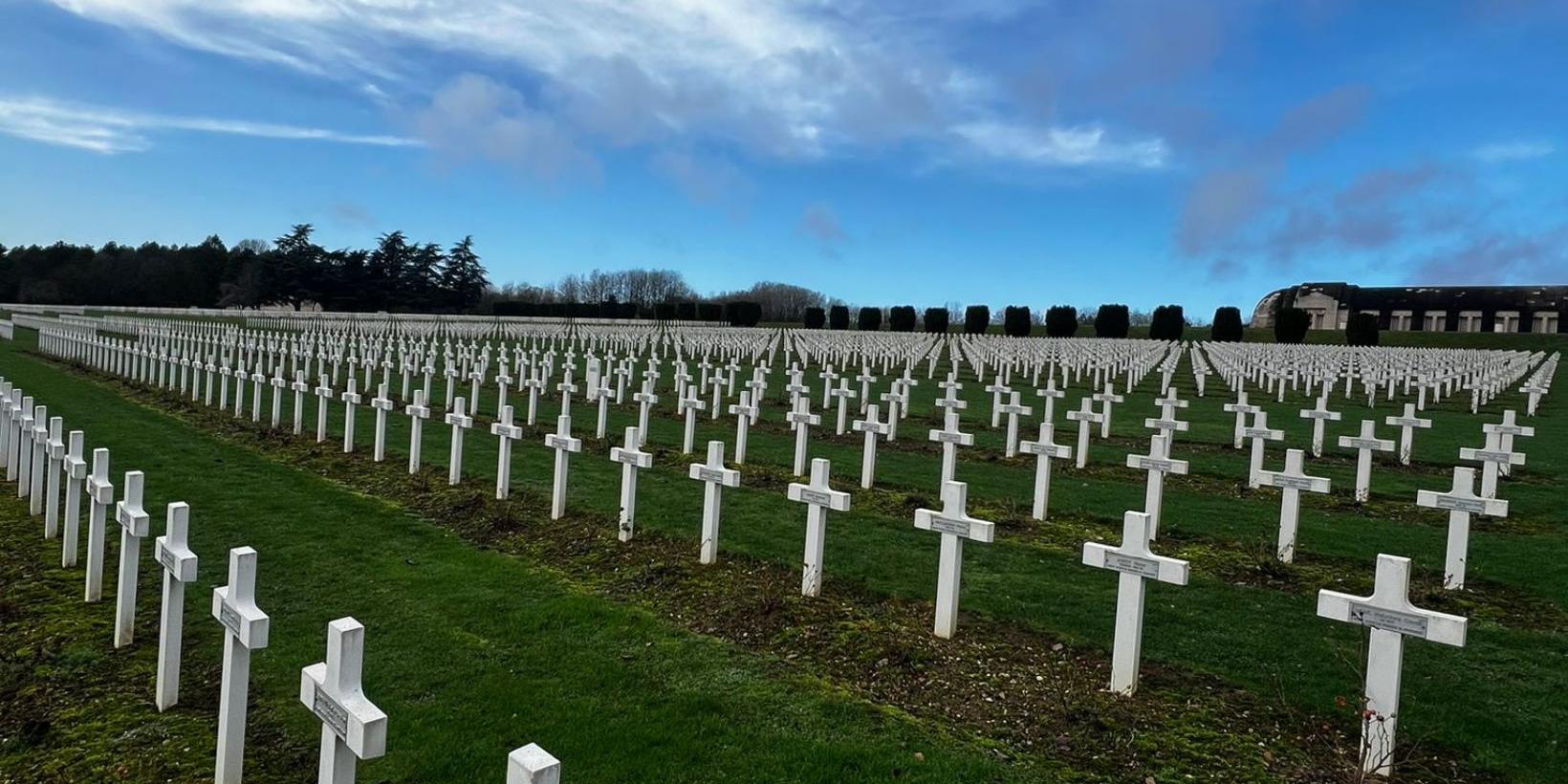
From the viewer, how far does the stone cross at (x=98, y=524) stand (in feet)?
18.2

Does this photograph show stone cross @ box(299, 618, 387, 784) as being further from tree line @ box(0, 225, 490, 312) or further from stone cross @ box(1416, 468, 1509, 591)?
tree line @ box(0, 225, 490, 312)

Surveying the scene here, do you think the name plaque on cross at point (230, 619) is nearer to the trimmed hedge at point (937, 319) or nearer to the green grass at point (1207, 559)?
the green grass at point (1207, 559)

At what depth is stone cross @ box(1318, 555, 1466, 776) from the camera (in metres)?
3.60

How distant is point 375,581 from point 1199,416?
15339 mm

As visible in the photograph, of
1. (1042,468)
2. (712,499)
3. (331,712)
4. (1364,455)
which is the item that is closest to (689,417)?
(1042,468)

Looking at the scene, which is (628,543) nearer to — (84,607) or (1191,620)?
(84,607)

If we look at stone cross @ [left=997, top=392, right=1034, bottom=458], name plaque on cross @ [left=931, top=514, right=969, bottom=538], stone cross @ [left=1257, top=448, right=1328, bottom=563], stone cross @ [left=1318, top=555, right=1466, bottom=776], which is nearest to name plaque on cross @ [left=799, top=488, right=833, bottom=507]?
name plaque on cross @ [left=931, top=514, right=969, bottom=538]

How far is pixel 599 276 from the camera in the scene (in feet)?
393

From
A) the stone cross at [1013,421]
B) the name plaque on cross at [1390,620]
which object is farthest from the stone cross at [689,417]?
the name plaque on cross at [1390,620]

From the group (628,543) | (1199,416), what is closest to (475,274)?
(1199,416)

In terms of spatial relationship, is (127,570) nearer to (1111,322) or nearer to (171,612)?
(171,612)

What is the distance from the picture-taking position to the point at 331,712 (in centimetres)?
271

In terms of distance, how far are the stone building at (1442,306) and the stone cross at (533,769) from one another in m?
77.5

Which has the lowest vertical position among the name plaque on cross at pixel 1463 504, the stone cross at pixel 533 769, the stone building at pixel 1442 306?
the stone cross at pixel 533 769
